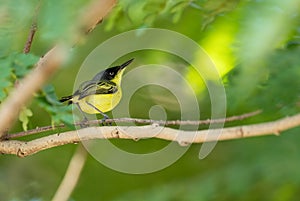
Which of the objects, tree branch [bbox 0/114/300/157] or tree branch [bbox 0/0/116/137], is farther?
tree branch [bbox 0/114/300/157]

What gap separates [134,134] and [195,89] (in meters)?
0.49

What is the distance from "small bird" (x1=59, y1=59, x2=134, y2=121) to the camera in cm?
74

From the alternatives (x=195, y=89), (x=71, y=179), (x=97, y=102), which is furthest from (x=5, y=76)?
(x=195, y=89)

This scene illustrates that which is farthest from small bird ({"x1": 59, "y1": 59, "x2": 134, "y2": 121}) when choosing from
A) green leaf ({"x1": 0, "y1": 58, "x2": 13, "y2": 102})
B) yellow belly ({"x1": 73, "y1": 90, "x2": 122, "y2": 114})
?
green leaf ({"x1": 0, "y1": 58, "x2": 13, "y2": 102})

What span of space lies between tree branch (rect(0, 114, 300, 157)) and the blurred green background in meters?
0.03

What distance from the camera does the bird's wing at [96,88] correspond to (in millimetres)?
759

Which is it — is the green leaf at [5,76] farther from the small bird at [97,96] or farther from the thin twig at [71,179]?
the thin twig at [71,179]

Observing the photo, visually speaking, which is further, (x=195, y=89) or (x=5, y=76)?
(x=195, y=89)

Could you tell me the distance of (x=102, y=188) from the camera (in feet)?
4.69

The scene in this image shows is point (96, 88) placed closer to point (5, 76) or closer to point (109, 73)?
point (109, 73)

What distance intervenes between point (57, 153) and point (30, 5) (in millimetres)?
923

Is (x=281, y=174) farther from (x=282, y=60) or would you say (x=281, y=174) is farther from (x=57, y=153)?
(x=57, y=153)

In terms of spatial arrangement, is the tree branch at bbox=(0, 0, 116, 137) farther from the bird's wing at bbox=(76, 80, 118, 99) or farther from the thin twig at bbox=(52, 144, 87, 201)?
the thin twig at bbox=(52, 144, 87, 201)

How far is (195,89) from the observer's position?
1.18 m
